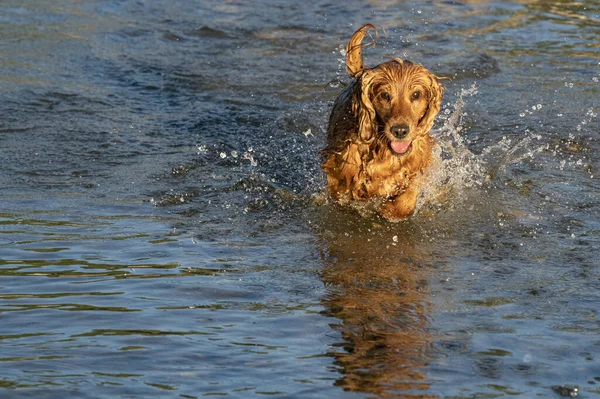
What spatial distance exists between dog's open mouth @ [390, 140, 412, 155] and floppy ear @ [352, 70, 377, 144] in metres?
0.19

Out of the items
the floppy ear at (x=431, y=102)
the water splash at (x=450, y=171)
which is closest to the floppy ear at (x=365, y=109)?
the floppy ear at (x=431, y=102)

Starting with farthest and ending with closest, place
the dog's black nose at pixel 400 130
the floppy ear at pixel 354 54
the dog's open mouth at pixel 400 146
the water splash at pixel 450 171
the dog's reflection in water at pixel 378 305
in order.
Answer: the water splash at pixel 450 171
the floppy ear at pixel 354 54
the dog's open mouth at pixel 400 146
the dog's black nose at pixel 400 130
the dog's reflection in water at pixel 378 305

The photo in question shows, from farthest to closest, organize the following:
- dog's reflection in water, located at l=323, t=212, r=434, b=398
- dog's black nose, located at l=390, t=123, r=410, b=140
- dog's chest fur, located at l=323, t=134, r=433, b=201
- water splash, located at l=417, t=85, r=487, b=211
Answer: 1. water splash, located at l=417, t=85, r=487, b=211
2. dog's chest fur, located at l=323, t=134, r=433, b=201
3. dog's black nose, located at l=390, t=123, r=410, b=140
4. dog's reflection in water, located at l=323, t=212, r=434, b=398

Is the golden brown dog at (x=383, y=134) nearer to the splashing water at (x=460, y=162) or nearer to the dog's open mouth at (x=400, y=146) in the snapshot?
the dog's open mouth at (x=400, y=146)

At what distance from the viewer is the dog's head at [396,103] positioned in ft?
22.6

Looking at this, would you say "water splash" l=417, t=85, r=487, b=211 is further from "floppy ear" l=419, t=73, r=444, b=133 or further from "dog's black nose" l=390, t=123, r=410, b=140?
"dog's black nose" l=390, t=123, r=410, b=140

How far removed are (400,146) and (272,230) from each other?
109 cm

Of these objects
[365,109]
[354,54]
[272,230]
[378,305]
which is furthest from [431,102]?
[378,305]

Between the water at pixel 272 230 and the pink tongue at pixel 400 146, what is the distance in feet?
2.08

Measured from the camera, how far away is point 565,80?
38.2ft

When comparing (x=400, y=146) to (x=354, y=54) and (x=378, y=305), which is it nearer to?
(x=354, y=54)

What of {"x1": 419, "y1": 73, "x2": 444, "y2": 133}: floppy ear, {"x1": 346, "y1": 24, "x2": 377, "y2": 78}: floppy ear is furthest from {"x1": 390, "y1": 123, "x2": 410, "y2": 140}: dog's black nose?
{"x1": 346, "y1": 24, "x2": 377, "y2": 78}: floppy ear

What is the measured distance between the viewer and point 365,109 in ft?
23.0

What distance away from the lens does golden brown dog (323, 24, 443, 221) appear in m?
6.92
